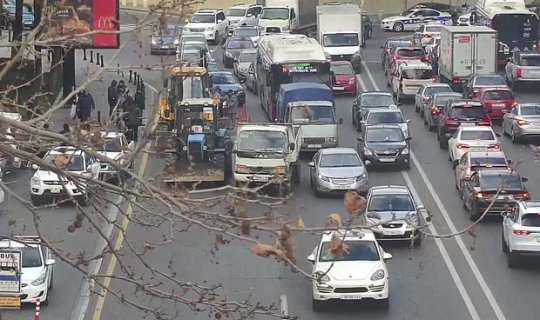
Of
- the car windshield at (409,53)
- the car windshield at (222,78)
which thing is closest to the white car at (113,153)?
the car windshield at (222,78)

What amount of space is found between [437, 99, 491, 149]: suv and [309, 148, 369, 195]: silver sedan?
5.85m

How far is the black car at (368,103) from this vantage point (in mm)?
44250

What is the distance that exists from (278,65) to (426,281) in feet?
62.7

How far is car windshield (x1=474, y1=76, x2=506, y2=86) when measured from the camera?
48375mm

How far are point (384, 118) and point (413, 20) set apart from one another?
34409 millimetres

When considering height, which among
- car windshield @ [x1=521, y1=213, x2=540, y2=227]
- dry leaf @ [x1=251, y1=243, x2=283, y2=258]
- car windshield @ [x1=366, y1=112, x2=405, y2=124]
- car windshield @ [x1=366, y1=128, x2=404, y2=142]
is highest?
dry leaf @ [x1=251, y1=243, x2=283, y2=258]

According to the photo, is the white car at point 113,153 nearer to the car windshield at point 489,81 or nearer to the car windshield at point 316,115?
the car windshield at point 316,115

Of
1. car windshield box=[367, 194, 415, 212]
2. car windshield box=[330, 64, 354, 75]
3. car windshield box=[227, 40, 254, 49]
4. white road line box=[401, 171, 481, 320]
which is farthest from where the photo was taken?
car windshield box=[227, 40, 254, 49]

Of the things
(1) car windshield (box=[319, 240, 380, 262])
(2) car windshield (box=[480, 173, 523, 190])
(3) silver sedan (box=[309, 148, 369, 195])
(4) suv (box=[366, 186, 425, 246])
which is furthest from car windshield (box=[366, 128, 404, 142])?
(1) car windshield (box=[319, 240, 380, 262])

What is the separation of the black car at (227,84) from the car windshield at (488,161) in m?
14.8

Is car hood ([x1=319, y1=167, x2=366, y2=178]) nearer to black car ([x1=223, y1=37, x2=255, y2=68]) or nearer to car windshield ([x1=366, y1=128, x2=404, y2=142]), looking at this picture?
car windshield ([x1=366, y1=128, x2=404, y2=142])

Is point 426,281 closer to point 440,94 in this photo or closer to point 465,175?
point 465,175

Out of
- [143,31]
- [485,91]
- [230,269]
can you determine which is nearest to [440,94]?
[485,91]

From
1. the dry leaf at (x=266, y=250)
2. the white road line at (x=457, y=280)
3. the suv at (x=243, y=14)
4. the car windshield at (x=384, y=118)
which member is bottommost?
the white road line at (x=457, y=280)
